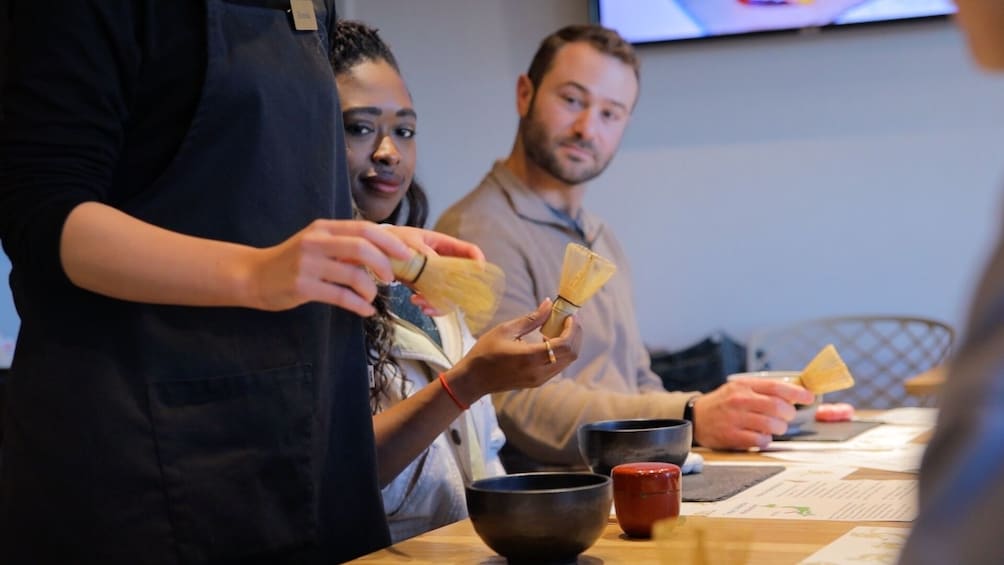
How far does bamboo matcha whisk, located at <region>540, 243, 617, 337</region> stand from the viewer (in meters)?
1.36

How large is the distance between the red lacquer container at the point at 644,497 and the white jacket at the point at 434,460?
539 mm

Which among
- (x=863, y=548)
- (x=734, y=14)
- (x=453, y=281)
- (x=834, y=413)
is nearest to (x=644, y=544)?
Answer: (x=863, y=548)

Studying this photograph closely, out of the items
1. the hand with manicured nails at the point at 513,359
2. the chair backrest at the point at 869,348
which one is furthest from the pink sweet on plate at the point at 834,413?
the chair backrest at the point at 869,348

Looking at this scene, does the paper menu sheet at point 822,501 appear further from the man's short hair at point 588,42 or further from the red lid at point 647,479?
the man's short hair at point 588,42

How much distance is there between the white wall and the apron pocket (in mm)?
2719

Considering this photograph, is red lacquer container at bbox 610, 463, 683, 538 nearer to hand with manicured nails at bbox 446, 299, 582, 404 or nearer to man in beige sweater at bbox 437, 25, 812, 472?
hand with manicured nails at bbox 446, 299, 582, 404

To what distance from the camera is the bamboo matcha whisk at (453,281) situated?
1096mm

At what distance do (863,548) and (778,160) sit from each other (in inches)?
108

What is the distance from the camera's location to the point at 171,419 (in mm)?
1143

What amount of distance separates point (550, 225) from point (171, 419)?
1522mm

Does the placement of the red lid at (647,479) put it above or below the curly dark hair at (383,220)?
below

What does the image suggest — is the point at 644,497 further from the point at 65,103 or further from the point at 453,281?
the point at 65,103

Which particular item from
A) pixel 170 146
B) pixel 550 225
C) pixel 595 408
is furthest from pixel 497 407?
pixel 170 146

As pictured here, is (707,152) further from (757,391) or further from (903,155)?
(757,391)
